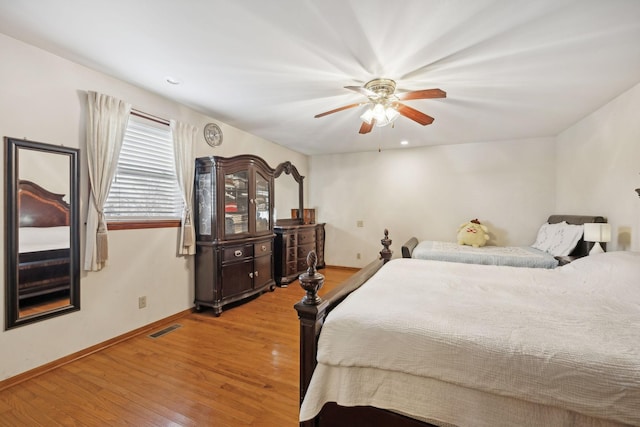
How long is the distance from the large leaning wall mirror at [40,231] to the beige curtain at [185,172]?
2.98ft

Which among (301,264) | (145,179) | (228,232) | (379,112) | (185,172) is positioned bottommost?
(301,264)

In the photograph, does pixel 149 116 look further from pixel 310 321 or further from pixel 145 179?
pixel 310 321

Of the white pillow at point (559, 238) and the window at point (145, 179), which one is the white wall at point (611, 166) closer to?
the white pillow at point (559, 238)

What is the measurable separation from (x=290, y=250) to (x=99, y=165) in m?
2.78

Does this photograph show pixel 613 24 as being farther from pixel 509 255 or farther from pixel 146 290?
pixel 146 290

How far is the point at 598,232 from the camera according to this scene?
8.59ft

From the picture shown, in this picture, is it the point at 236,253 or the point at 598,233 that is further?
the point at 236,253

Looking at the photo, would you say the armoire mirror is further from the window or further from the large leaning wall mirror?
the large leaning wall mirror

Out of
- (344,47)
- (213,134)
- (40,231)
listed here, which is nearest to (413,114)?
(344,47)

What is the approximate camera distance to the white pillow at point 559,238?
3.05 metres

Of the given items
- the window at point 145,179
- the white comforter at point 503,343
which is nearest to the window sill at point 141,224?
the window at point 145,179

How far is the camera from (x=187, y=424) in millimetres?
1528

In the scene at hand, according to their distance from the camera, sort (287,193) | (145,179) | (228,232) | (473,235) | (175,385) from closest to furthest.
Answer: (175,385) < (145,179) < (228,232) < (473,235) < (287,193)

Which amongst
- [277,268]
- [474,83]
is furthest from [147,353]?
[474,83]
